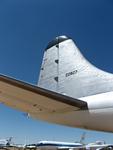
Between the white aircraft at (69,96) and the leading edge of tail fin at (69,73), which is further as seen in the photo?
the leading edge of tail fin at (69,73)

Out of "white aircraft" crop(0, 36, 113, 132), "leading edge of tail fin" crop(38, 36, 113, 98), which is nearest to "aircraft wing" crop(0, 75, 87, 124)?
"white aircraft" crop(0, 36, 113, 132)

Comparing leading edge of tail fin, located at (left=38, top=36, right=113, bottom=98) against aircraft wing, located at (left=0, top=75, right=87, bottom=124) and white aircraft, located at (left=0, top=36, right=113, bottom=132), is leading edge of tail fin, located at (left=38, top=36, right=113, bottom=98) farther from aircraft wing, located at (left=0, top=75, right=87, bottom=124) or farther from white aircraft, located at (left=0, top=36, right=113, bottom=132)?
aircraft wing, located at (left=0, top=75, right=87, bottom=124)

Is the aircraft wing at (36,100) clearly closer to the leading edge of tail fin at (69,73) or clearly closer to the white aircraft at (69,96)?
the white aircraft at (69,96)

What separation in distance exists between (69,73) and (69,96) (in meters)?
2.52

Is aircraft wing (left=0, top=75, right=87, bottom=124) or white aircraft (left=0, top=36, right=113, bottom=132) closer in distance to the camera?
aircraft wing (left=0, top=75, right=87, bottom=124)

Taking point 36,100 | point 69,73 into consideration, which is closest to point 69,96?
point 36,100

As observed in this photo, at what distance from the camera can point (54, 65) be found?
1101cm

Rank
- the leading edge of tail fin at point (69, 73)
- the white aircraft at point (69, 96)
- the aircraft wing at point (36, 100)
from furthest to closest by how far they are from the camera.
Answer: the leading edge of tail fin at point (69, 73)
the white aircraft at point (69, 96)
the aircraft wing at point (36, 100)

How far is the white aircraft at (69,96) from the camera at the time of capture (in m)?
6.97

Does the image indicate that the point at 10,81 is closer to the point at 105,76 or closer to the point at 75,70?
the point at 105,76

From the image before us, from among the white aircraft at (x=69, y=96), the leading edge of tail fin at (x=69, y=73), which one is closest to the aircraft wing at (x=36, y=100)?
the white aircraft at (x=69, y=96)

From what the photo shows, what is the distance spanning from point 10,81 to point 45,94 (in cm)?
95

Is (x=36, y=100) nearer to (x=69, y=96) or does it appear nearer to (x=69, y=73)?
(x=69, y=96)

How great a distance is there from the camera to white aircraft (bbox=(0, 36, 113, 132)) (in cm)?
697
